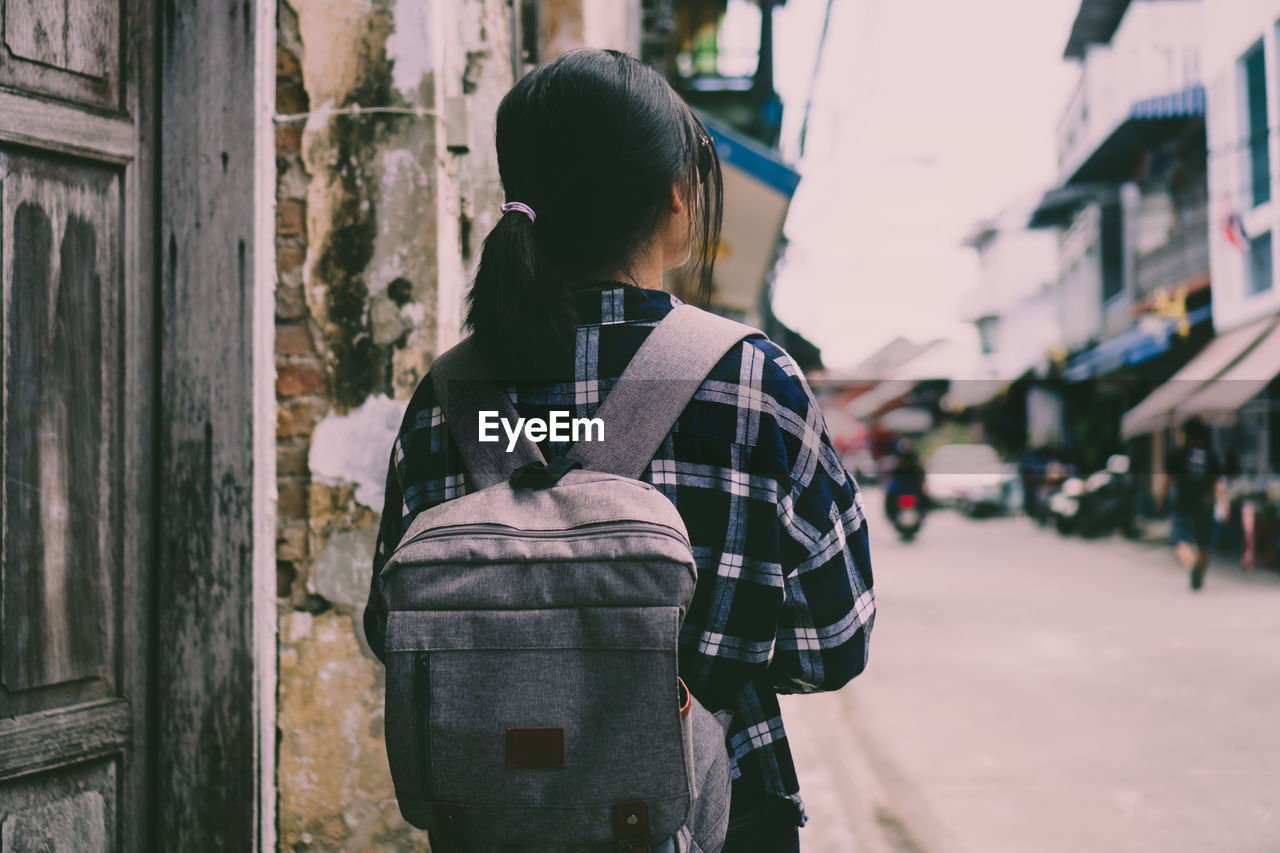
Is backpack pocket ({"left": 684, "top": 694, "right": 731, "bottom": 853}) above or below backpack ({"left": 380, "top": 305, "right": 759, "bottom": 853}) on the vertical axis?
below

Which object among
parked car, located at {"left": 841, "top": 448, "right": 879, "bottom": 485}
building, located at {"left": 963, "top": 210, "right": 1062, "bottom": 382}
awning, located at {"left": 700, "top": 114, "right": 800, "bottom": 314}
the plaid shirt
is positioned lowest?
parked car, located at {"left": 841, "top": 448, "right": 879, "bottom": 485}

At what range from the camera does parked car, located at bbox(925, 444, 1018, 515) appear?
69.0 ft

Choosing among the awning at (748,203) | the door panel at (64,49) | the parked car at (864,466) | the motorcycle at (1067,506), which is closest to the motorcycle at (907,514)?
the motorcycle at (1067,506)

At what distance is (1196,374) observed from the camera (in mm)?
14516

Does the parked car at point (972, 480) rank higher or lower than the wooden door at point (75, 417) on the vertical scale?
lower

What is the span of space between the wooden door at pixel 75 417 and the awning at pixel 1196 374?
1435 centimetres

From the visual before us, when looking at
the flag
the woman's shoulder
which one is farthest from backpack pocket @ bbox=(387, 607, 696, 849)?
the flag

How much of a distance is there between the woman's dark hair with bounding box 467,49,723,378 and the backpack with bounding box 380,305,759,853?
21 centimetres

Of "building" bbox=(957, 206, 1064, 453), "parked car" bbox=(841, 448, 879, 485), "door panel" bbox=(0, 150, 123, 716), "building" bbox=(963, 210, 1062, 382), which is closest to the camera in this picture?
"door panel" bbox=(0, 150, 123, 716)

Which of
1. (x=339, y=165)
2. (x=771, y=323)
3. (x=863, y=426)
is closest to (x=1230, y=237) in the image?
(x=771, y=323)

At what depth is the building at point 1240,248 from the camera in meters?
12.9

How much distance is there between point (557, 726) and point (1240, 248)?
16.4 metres

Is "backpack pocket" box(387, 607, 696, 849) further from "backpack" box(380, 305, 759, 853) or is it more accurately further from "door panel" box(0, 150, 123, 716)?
"door panel" box(0, 150, 123, 716)

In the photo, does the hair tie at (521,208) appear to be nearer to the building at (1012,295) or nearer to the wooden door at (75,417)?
the wooden door at (75,417)
